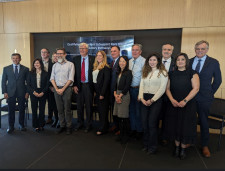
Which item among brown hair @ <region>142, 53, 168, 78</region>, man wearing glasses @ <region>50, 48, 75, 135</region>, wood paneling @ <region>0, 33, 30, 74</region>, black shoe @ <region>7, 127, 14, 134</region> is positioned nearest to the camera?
brown hair @ <region>142, 53, 168, 78</region>

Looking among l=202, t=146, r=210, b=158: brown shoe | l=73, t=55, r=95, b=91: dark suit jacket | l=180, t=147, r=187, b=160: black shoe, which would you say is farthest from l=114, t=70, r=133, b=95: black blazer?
l=202, t=146, r=210, b=158: brown shoe

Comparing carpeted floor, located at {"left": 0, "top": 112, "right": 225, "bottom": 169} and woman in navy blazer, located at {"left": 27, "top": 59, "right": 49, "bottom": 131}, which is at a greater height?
woman in navy blazer, located at {"left": 27, "top": 59, "right": 49, "bottom": 131}

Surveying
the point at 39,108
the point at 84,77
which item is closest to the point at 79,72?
the point at 84,77

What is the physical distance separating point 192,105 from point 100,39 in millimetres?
2806

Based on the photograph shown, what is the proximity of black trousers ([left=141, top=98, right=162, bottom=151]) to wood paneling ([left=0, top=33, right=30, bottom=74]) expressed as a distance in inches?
150

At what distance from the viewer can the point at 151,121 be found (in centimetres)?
263

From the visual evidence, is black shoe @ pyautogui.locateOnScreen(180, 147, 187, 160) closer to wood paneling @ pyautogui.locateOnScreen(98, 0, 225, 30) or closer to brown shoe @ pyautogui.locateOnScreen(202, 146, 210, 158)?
brown shoe @ pyautogui.locateOnScreen(202, 146, 210, 158)

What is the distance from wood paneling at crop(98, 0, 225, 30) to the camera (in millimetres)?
3691

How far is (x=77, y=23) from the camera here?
14.8 feet

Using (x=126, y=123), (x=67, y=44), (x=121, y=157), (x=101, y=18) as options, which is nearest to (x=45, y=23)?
(x=67, y=44)

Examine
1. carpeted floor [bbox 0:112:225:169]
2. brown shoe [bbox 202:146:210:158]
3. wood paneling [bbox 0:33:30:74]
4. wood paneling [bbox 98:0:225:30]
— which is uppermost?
wood paneling [bbox 98:0:225:30]

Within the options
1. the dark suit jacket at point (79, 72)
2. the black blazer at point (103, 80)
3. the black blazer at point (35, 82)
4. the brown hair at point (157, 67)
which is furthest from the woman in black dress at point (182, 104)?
the black blazer at point (35, 82)

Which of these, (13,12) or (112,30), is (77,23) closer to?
(112,30)

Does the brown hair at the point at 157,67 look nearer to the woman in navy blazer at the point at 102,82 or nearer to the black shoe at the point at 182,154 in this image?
the woman in navy blazer at the point at 102,82
